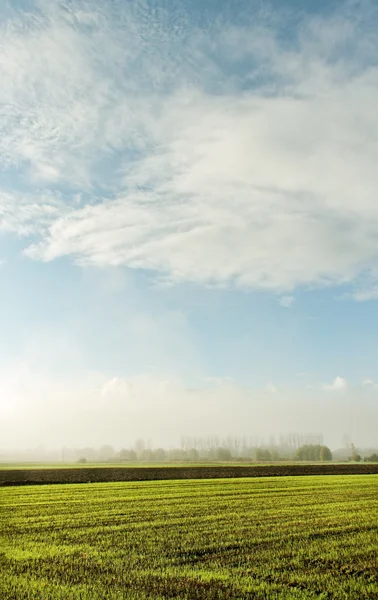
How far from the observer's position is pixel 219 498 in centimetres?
3275

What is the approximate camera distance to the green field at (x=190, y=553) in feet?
37.3

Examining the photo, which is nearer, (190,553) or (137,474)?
(190,553)

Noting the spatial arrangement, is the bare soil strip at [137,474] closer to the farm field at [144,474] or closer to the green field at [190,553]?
the farm field at [144,474]

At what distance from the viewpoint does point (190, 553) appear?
14.9 m

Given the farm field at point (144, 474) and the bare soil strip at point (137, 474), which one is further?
the farm field at point (144, 474)

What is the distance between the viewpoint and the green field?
37.3 ft

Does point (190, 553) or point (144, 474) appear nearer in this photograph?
point (190, 553)

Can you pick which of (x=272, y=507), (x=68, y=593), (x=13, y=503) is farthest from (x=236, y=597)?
(x=13, y=503)

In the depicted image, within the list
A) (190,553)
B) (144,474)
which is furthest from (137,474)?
(190,553)

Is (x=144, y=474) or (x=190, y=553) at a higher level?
(x=190, y=553)

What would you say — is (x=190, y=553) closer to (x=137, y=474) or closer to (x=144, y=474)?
(x=144, y=474)

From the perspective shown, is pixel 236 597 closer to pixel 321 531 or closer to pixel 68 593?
pixel 68 593

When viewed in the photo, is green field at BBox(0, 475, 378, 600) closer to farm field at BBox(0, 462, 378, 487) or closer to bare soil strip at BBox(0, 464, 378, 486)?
bare soil strip at BBox(0, 464, 378, 486)

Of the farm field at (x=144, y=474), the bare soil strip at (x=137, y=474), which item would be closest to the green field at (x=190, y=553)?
the bare soil strip at (x=137, y=474)
